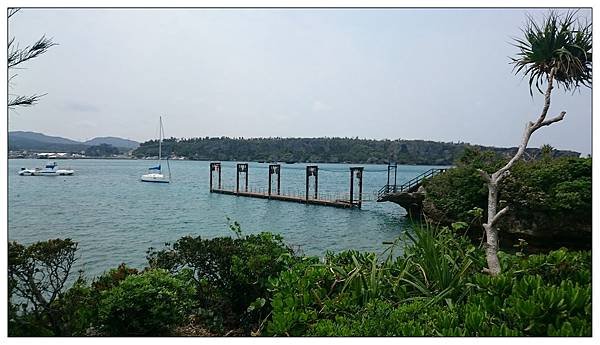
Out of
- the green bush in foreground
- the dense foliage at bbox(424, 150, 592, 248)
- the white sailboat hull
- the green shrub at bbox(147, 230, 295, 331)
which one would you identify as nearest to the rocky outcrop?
the dense foliage at bbox(424, 150, 592, 248)

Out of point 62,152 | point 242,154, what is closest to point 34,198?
point 242,154

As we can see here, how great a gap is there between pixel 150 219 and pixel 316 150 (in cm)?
740

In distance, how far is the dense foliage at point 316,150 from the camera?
17.3 feet

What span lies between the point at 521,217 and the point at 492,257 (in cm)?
822

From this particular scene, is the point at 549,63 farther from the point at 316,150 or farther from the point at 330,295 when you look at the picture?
the point at 316,150

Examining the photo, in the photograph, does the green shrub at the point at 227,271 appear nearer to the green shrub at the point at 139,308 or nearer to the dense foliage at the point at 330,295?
the dense foliage at the point at 330,295

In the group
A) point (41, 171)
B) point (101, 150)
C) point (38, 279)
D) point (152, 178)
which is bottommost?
point (152, 178)

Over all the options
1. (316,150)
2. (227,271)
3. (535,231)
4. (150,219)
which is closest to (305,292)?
(227,271)

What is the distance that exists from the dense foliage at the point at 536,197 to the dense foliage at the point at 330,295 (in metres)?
4.81

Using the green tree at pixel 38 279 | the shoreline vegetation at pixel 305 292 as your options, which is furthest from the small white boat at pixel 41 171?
the shoreline vegetation at pixel 305 292

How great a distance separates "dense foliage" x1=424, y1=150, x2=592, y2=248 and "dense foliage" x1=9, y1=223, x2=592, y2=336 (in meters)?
4.81

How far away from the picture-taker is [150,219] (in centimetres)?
1346

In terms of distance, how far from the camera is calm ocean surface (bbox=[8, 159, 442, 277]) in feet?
24.1

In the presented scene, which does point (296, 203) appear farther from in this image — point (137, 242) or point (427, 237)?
point (427, 237)
